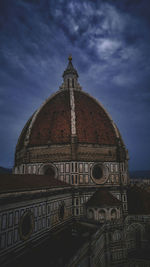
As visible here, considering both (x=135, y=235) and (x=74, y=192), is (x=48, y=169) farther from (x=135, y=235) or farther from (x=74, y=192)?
(x=135, y=235)

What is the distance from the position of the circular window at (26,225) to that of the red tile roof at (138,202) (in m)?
13.9

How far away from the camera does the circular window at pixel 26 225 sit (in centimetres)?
1107

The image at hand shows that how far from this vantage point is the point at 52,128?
23.4m

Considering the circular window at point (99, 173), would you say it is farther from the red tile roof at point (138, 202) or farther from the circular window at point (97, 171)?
the red tile roof at point (138, 202)

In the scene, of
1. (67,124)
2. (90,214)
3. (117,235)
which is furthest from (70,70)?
(117,235)

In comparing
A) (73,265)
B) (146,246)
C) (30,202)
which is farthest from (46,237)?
(146,246)

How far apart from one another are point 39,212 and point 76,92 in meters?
19.4

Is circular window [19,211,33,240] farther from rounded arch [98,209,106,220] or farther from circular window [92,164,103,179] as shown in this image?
circular window [92,164,103,179]

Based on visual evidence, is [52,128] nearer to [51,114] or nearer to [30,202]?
[51,114]

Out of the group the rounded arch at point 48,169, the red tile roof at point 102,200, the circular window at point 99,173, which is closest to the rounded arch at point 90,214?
the red tile roof at point 102,200

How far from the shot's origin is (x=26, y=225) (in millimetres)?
11695

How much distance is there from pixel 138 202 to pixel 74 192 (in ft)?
28.4

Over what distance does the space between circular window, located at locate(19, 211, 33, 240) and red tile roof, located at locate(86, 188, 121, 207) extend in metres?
8.82

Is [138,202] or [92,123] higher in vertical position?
[92,123]
